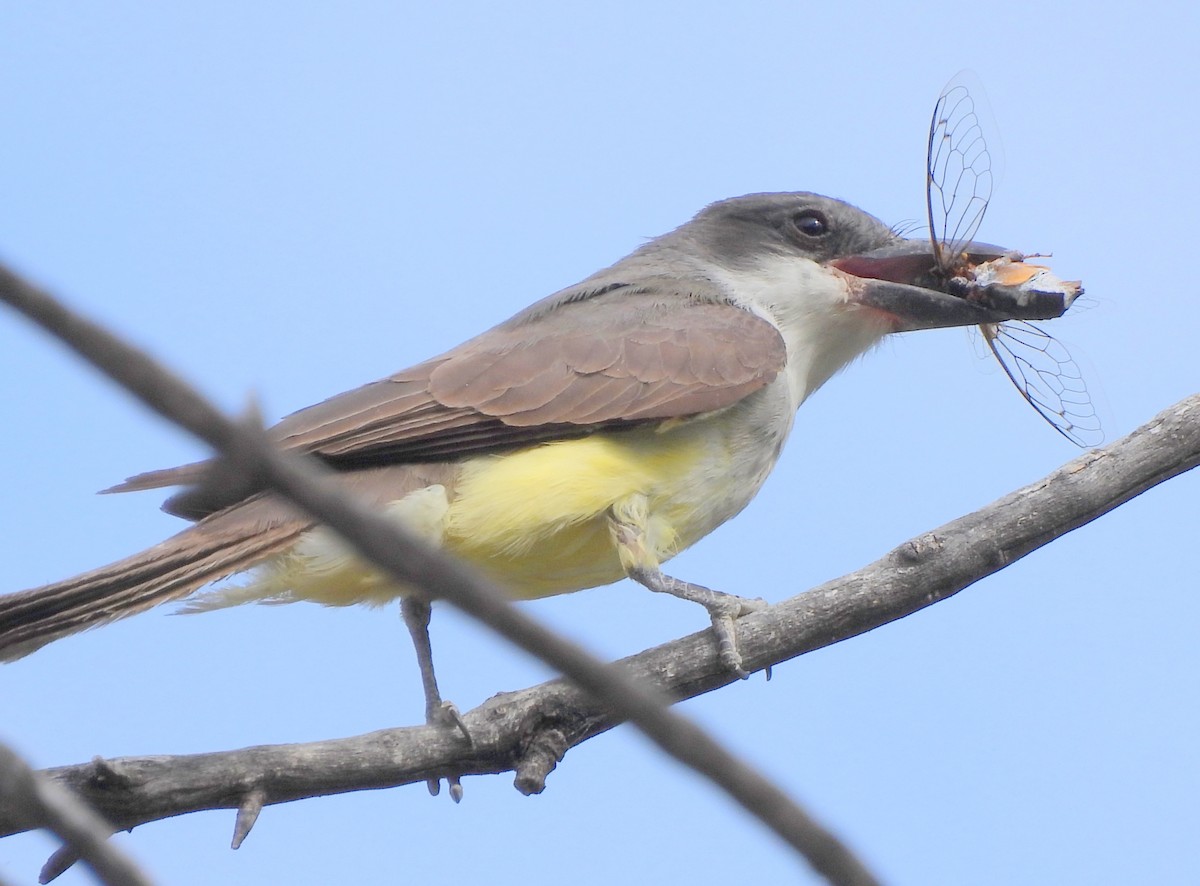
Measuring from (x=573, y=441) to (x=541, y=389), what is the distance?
33cm

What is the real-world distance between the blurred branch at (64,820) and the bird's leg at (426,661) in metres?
3.57

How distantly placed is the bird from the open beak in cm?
1

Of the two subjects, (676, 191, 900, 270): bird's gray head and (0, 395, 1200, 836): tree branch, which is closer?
(0, 395, 1200, 836): tree branch

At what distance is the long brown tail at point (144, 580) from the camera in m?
4.47

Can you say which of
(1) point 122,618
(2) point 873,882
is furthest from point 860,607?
(2) point 873,882

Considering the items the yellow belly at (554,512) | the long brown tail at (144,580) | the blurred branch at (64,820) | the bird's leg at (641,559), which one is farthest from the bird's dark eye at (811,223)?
the blurred branch at (64,820)

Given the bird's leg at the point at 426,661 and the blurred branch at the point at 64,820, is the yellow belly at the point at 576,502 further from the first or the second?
the blurred branch at the point at 64,820

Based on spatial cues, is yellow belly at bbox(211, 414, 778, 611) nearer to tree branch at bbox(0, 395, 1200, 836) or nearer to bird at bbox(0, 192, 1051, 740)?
bird at bbox(0, 192, 1051, 740)

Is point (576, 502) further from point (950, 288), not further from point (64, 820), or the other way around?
point (64, 820)

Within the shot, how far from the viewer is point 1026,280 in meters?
6.97

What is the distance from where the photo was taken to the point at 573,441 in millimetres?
6312

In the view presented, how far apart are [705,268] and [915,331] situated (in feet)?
4.09

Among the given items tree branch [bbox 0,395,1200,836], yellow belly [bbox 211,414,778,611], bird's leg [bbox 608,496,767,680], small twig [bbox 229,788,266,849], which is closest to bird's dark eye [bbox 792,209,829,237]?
yellow belly [bbox 211,414,778,611]

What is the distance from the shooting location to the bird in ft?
18.6
